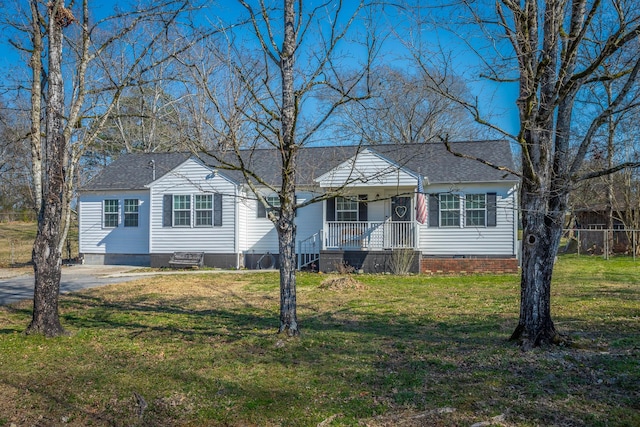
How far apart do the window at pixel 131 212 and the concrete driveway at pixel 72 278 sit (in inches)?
67.5

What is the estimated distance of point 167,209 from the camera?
19625mm

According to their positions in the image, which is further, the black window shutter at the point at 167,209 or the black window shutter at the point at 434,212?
the black window shutter at the point at 167,209

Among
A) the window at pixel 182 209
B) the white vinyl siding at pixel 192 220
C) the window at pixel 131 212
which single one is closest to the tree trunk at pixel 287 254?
the white vinyl siding at pixel 192 220

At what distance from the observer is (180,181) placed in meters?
19.3

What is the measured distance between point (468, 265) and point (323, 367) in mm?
12515

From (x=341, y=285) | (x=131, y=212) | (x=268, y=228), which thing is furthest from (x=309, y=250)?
(x=131, y=212)

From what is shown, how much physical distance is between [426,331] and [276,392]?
3288mm

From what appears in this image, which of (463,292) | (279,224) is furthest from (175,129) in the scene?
(463,292)

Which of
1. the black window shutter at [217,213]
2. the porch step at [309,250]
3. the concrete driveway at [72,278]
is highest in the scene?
the black window shutter at [217,213]

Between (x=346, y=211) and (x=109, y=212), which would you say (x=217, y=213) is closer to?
(x=346, y=211)

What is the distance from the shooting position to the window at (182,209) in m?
19.6

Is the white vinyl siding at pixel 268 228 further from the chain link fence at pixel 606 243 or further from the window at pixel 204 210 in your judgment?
the chain link fence at pixel 606 243

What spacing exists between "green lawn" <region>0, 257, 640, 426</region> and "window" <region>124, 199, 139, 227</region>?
1055 centimetres

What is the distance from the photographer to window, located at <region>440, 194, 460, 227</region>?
59.0ft
